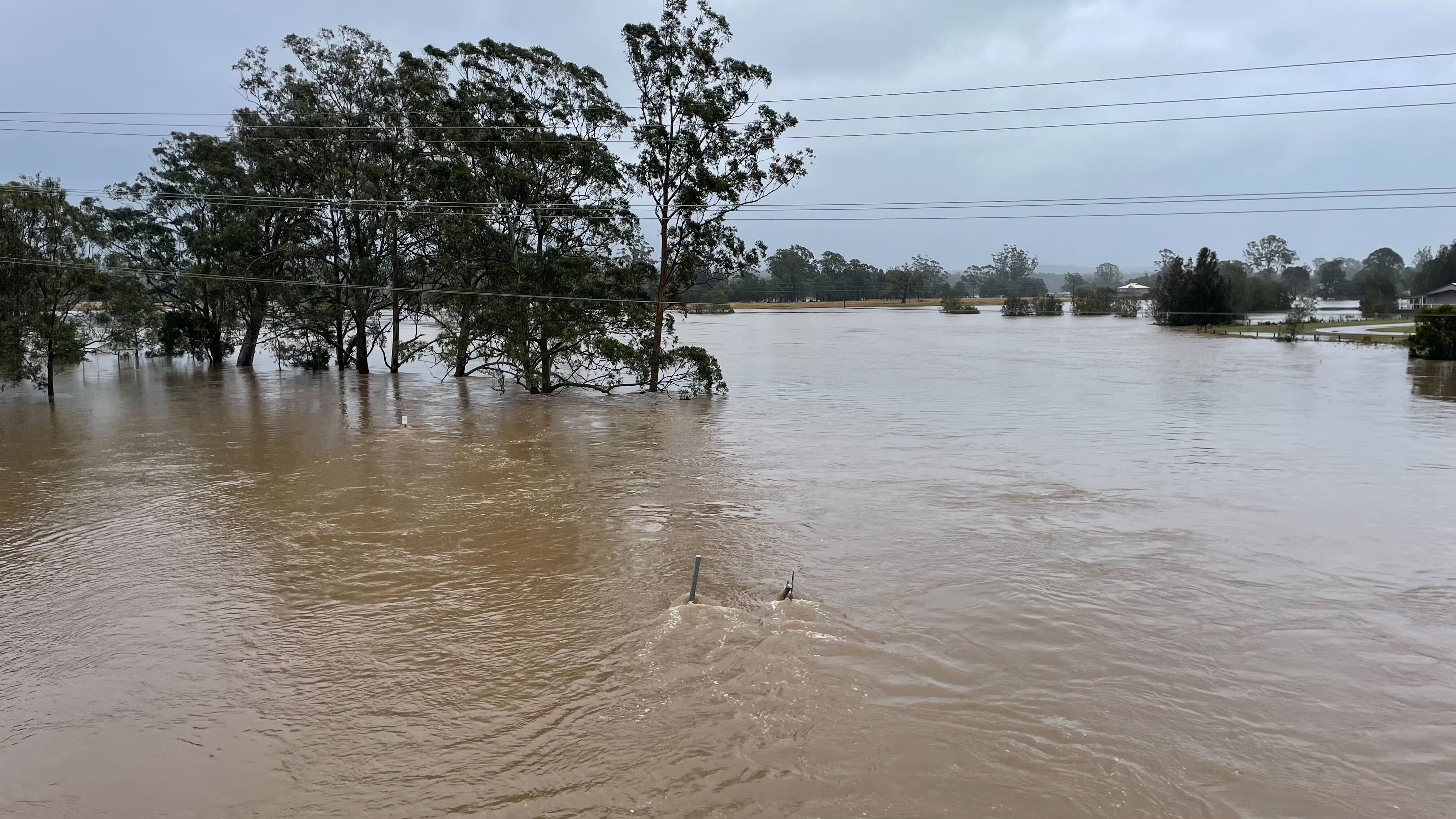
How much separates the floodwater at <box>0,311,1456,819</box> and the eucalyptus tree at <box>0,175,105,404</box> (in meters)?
7.23

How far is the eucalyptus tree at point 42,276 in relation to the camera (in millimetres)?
20938

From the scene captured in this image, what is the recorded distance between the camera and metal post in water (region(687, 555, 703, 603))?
7.07m

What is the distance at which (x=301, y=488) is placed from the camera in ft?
40.8

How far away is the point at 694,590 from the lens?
7.38 m

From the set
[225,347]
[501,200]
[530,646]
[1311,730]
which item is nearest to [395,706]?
[530,646]

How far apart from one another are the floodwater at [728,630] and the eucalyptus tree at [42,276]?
723 cm

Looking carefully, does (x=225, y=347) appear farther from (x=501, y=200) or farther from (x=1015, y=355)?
(x=1015, y=355)

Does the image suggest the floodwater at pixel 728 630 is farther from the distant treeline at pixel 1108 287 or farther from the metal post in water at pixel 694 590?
the distant treeline at pixel 1108 287

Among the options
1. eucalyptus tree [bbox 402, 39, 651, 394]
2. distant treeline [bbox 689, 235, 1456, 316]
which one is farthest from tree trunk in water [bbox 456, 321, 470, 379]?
distant treeline [bbox 689, 235, 1456, 316]

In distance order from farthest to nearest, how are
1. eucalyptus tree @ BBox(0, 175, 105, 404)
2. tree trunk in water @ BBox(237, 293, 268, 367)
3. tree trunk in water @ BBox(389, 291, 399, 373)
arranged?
tree trunk in water @ BBox(237, 293, 268, 367)
tree trunk in water @ BBox(389, 291, 399, 373)
eucalyptus tree @ BBox(0, 175, 105, 404)

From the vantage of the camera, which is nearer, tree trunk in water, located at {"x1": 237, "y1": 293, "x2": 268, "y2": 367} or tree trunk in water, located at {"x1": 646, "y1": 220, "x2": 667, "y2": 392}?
tree trunk in water, located at {"x1": 646, "y1": 220, "x2": 667, "y2": 392}

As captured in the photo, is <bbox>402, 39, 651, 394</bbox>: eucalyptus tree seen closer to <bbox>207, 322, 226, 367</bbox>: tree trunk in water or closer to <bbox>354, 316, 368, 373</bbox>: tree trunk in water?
<bbox>354, 316, 368, 373</bbox>: tree trunk in water

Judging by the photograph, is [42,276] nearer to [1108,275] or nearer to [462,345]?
[462,345]

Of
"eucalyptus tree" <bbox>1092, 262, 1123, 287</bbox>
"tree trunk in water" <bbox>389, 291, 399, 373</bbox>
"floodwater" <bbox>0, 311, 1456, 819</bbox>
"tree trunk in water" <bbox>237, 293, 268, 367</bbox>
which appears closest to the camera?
"floodwater" <bbox>0, 311, 1456, 819</bbox>
